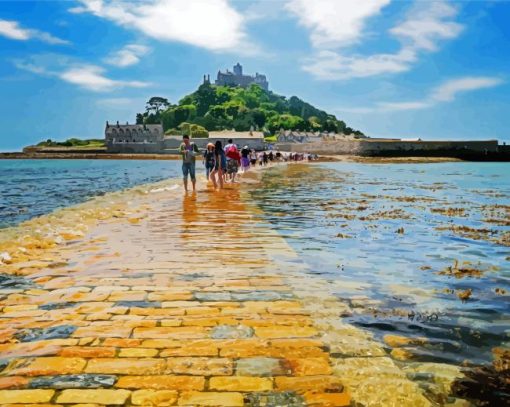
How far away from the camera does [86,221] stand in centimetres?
1153

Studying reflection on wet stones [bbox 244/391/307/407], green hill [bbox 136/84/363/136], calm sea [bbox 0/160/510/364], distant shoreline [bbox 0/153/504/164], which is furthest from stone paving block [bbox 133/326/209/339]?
green hill [bbox 136/84/363/136]

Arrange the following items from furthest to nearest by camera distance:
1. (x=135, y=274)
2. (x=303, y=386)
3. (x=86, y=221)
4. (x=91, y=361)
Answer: (x=86, y=221), (x=135, y=274), (x=91, y=361), (x=303, y=386)

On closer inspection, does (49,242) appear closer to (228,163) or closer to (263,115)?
(228,163)

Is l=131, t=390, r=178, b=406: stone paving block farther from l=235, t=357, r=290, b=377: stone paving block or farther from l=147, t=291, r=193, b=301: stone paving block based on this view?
l=147, t=291, r=193, b=301: stone paving block

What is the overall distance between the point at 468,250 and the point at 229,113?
520 feet

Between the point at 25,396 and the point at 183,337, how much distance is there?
1277 millimetres

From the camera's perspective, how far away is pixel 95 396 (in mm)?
2859

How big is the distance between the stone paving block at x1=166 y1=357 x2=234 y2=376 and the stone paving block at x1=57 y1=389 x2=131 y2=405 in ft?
1.31

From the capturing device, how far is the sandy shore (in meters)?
2.95

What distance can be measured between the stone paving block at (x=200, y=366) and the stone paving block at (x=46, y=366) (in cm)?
63

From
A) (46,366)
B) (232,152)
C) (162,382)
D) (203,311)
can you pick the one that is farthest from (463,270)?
(232,152)

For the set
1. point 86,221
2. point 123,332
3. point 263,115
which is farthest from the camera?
point 263,115

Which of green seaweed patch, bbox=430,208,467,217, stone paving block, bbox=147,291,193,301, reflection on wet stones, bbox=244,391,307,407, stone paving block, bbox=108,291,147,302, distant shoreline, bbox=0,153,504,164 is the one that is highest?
reflection on wet stones, bbox=244,391,307,407

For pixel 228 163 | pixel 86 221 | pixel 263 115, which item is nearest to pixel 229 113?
pixel 263 115
